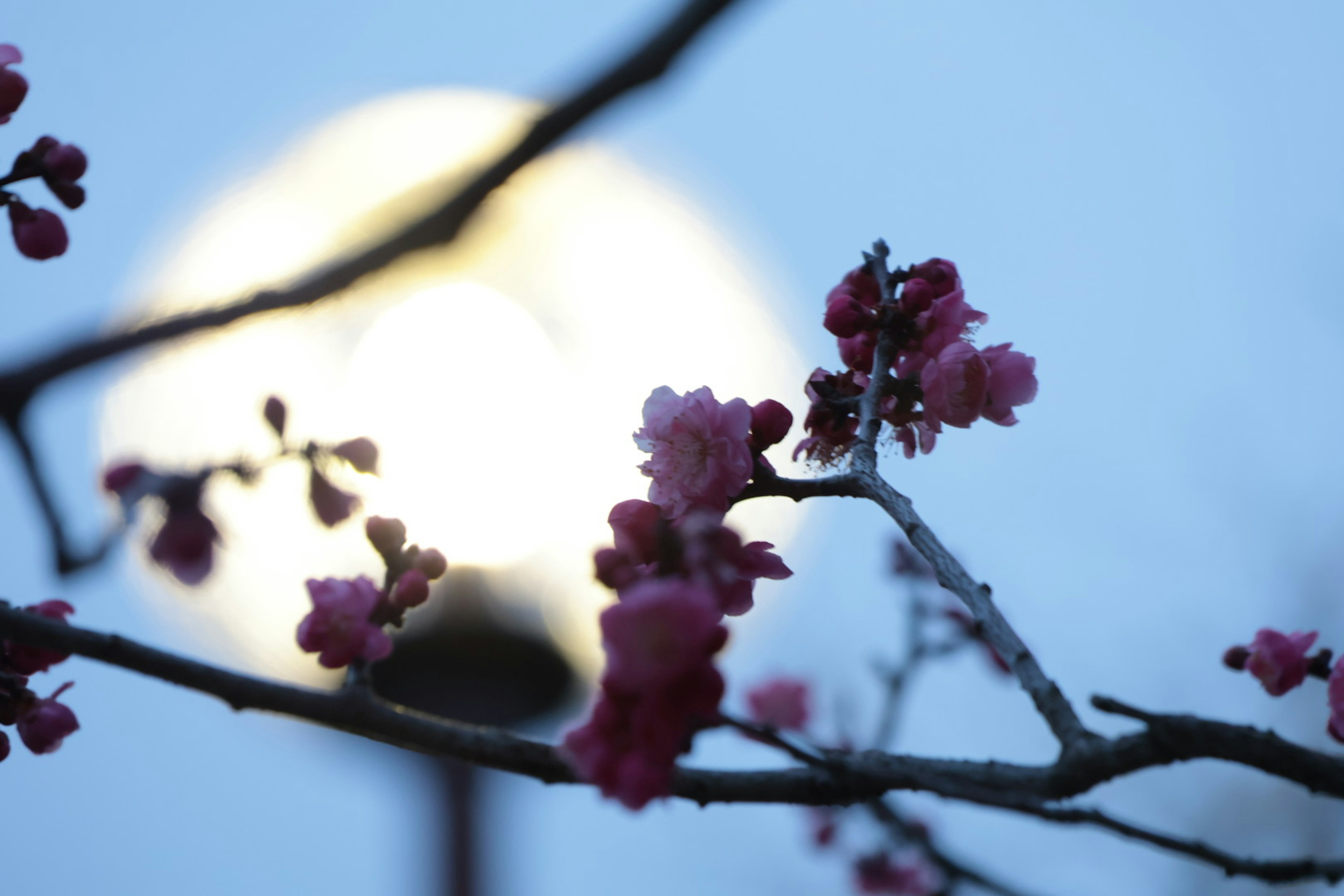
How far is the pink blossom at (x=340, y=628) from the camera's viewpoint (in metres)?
1.54

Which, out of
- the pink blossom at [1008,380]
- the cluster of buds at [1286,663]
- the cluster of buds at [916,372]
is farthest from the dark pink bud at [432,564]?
the cluster of buds at [1286,663]

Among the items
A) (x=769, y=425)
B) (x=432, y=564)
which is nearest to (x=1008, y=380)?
(x=769, y=425)

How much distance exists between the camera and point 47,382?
155cm

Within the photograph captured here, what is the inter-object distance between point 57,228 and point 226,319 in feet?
1.87

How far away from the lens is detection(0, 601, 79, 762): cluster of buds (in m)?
1.52

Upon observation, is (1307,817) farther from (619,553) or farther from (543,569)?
(619,553)

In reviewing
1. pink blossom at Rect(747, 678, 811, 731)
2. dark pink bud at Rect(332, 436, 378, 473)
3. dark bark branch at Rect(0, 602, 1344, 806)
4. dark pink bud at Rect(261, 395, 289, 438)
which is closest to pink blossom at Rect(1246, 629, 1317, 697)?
dark bark branch at Rect(0, 602, 1344, 806)

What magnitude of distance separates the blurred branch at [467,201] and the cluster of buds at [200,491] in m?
0.64

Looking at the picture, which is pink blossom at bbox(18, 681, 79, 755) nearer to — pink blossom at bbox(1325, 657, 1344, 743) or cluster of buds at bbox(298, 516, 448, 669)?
cluster of buds at bbox(298, 516, 448, 669)

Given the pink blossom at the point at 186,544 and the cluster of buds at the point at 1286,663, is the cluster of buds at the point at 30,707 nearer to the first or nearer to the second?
the pink blossom at the point at 186,544

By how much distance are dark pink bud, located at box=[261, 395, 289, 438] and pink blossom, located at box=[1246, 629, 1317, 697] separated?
6.42 ft

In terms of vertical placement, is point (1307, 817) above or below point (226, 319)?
above

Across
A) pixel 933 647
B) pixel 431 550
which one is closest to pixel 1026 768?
pixel 431 550

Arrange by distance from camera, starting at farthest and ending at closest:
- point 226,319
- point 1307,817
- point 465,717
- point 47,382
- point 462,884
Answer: point 462,884, point 465,717, point 1307,817, point 47,382, point 226,319
